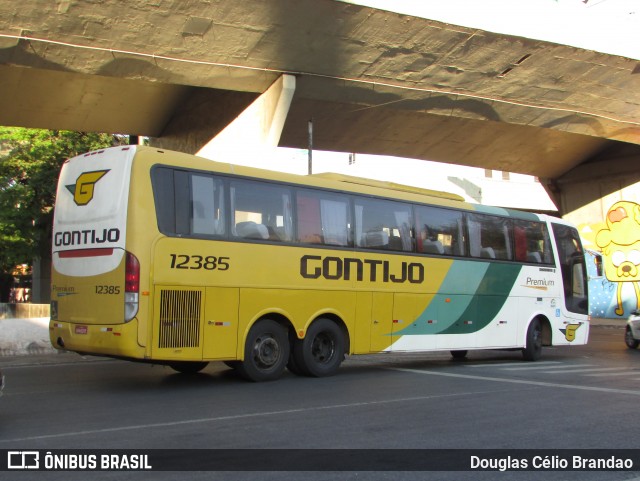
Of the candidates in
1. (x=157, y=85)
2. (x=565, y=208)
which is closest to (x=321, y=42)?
(x=157, y=85)

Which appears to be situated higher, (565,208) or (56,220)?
(565,208)

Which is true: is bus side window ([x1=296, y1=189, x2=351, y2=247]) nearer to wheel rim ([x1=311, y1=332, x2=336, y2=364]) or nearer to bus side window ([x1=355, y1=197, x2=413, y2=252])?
bus side window ([x1=355, y1=197, x2=413, y2=252])

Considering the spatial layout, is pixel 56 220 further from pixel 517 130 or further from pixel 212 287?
pixel 517 130

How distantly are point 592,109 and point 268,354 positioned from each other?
A: 18.2 m

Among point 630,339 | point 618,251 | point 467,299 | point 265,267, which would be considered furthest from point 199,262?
point 618,251

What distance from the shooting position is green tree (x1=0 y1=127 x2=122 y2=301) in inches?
1124

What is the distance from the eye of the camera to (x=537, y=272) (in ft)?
51.7

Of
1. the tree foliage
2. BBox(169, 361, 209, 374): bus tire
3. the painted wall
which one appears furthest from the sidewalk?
the painted wall

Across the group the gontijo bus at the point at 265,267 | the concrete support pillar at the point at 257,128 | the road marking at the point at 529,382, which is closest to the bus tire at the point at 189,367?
the gontijo bus at the point at 265,267

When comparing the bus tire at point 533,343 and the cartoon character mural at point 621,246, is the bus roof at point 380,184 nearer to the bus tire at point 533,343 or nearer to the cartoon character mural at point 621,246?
the bus tire at point 533,343

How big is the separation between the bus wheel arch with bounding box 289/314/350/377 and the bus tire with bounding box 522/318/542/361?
18.1ft

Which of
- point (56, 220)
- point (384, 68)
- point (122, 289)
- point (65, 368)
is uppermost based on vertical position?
point (384, 68)

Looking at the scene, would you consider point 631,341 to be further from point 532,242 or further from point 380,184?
point 380,184

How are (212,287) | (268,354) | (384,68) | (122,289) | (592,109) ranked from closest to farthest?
(122,289), (212,287), (268,354), (384,68), (592,109)
